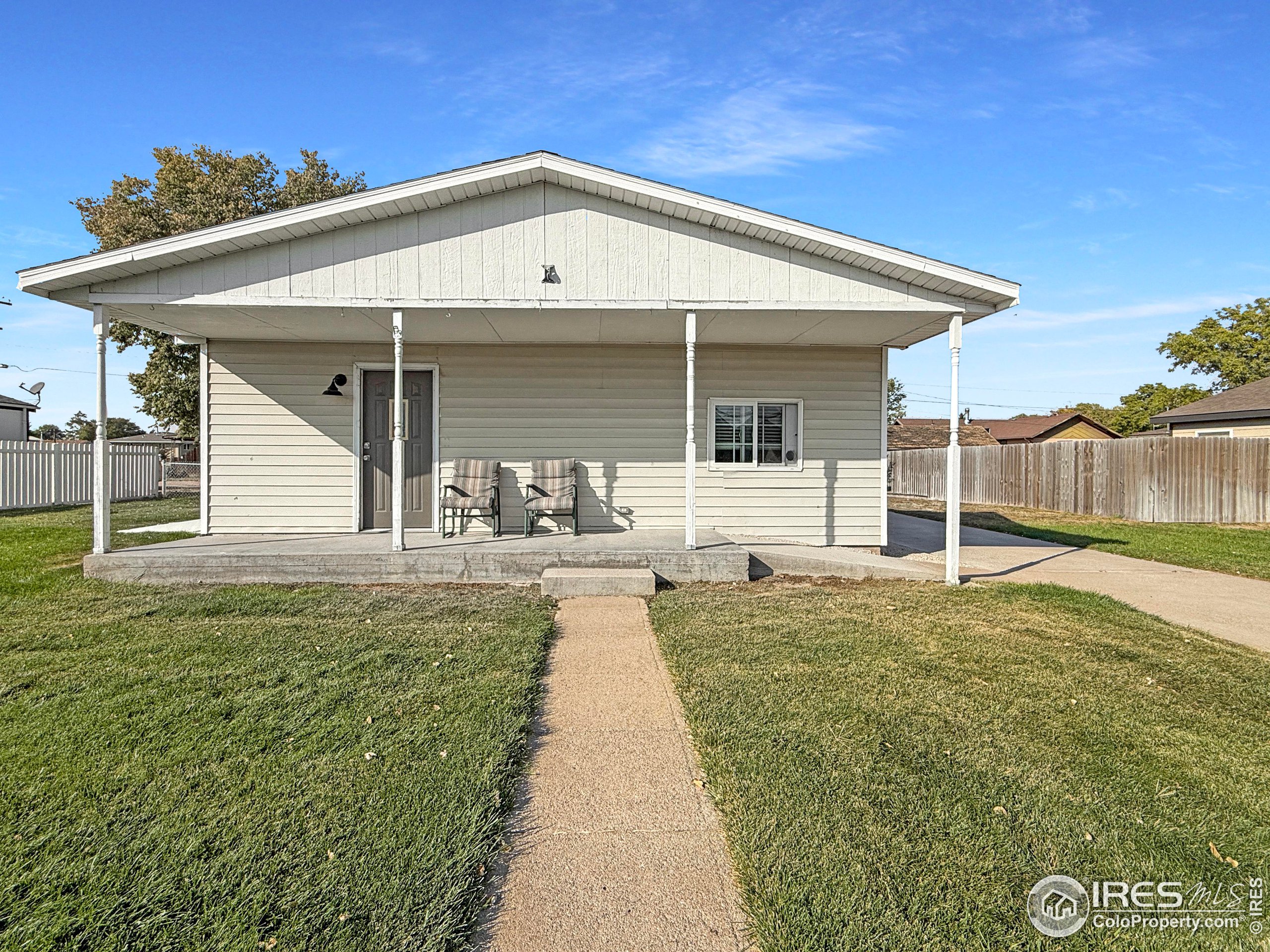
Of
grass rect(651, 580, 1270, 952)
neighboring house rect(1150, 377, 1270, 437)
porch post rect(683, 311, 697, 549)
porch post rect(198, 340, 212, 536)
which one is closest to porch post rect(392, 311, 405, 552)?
porch post rect(683, 311, 697, 549)

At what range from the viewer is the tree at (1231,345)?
28.2 metres

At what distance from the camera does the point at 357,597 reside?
19.4 ft

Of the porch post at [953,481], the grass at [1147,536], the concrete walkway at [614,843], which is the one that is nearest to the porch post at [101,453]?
the concrete walkway at [614,843]

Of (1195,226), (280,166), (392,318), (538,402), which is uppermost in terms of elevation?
(280,166)

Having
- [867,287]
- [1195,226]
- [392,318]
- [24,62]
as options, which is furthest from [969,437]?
[24,62]

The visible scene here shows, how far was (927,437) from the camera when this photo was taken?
3344cm

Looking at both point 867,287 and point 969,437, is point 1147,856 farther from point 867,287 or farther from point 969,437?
point 969,437

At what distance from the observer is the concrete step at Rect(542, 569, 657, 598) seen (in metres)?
6.23

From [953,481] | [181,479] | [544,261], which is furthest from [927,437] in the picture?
[181,479]

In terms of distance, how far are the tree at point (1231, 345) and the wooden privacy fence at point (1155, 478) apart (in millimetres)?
19787

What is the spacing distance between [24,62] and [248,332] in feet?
18.2

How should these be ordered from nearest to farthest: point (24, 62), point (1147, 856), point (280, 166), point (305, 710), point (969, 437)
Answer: point (1147, 856)
point (305, 710)
point (24, 62)
point (280, 166)
point (969, 437)

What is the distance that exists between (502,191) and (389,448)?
11.8ft

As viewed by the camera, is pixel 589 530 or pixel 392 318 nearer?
pixel 392 318
